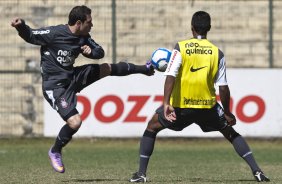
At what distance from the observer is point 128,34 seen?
876 inches

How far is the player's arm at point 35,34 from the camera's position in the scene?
11547 millimetres

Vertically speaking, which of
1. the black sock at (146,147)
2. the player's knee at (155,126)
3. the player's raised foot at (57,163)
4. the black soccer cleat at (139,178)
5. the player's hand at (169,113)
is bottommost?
the black soccer cleat at (139,178)

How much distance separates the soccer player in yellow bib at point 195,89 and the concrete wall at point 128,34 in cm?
1052

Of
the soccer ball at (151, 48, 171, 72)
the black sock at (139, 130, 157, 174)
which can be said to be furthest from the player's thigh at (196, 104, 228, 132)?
the soccer ball at (151, 48, 171, 72)

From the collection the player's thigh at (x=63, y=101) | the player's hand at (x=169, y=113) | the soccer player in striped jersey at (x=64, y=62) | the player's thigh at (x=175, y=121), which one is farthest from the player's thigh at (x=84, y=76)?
the player's hand at (x=169, y=113)

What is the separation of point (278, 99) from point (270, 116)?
42 centimetres

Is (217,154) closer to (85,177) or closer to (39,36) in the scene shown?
(85,177)

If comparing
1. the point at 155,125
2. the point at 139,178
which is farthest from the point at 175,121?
the point at 139,178

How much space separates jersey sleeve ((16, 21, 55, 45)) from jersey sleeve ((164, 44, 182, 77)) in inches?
70.4

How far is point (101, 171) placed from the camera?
13.9 metres

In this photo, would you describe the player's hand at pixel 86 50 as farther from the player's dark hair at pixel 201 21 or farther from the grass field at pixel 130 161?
the grass field at pixel 130 161

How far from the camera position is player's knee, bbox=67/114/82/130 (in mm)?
11641

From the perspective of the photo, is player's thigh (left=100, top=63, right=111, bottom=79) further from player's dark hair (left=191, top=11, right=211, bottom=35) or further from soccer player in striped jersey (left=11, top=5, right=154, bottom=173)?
player's dark hair (left=191, top=11, right=211, bottom=35)

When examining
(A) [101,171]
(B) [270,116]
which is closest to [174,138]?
(B) [270,116]
